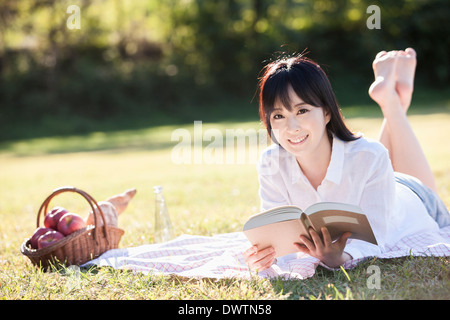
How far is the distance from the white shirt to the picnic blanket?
99 mm

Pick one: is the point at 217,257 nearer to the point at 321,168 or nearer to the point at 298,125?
the point at 321,168

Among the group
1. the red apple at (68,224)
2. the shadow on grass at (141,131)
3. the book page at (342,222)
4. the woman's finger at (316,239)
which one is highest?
the book page at (342,222)

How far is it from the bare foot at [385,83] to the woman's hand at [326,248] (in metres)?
1.57

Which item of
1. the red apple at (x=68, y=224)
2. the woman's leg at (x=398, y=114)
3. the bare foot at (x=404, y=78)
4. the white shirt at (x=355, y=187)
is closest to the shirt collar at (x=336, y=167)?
the white shirt at (x=355, y=187)

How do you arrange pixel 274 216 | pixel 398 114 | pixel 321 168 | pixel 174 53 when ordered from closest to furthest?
pixel 274 216 → pixel 321 168 → pixel 398 114 → pixel 174 53

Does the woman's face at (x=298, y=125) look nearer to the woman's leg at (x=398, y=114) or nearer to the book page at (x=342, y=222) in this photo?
the book page at (x=342, y=222)

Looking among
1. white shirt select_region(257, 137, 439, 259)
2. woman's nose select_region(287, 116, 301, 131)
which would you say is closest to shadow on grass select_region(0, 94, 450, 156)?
white shirt select_region(257, 137, 439, 259)

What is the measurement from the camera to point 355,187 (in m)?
2.89

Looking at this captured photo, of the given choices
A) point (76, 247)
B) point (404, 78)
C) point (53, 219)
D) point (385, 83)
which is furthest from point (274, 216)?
point (404, 78)

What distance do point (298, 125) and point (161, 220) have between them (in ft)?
5.19

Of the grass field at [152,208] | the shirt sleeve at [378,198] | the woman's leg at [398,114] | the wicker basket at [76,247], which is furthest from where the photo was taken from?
the woman's leg at [398,114]

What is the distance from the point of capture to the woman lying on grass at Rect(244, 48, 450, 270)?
2.72m

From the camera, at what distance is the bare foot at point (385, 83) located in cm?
392

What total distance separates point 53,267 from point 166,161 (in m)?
6.99
